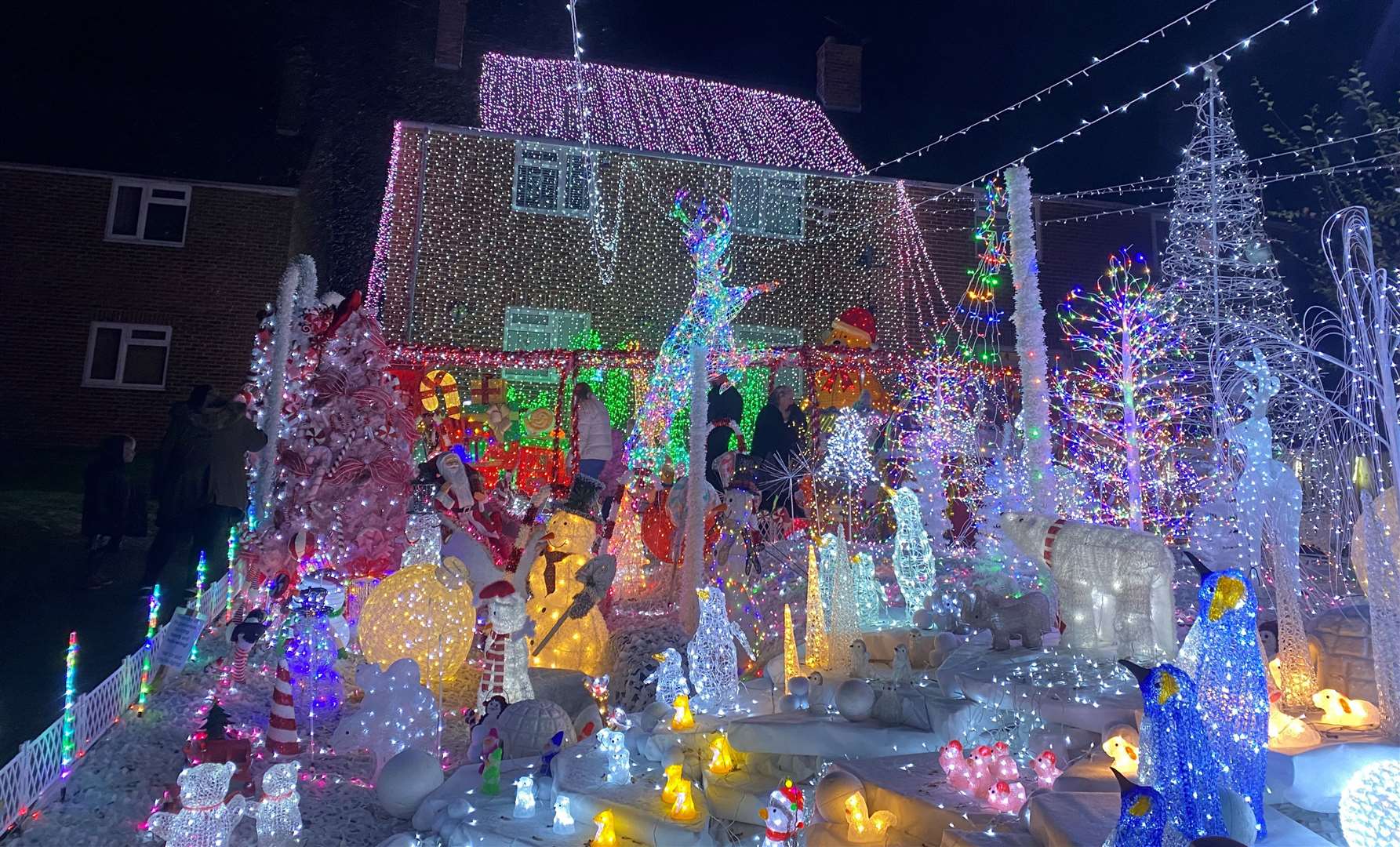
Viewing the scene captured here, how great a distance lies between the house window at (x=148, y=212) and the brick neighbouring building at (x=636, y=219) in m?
4.69

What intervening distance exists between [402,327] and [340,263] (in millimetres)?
2601

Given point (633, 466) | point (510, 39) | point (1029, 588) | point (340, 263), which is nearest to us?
point (1029, 588)

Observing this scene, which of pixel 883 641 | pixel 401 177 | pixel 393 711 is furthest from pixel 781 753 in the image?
pixel 401 177

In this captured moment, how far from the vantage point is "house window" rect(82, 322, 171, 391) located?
14961mm

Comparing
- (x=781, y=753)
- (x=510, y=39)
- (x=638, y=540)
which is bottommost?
(x=781, y=753)

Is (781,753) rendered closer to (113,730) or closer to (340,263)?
(113,730)

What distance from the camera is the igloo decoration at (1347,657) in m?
4.39

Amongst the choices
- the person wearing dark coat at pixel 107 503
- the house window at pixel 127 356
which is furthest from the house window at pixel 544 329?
the person wearing dark coat at pixel 107 503

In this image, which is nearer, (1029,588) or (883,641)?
(883,641)

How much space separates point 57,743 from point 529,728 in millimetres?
2298

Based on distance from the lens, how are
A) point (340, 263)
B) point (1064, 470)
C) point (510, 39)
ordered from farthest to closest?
1. point (510, 39)
2. point (340, 263)
3. point (1064, 470)

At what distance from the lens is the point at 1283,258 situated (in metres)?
18.0

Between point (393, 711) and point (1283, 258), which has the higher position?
point (1283, 258)

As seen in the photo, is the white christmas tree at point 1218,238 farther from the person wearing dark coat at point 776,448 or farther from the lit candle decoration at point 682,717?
the lit candle decoration at point 682,717
